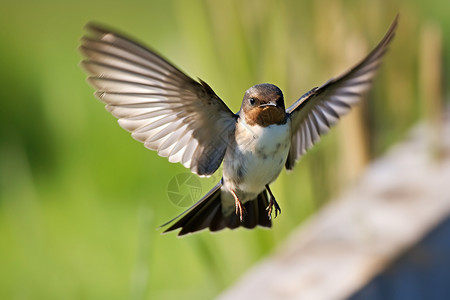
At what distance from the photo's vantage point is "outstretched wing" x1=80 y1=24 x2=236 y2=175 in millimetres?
551

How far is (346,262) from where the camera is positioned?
1.26 m

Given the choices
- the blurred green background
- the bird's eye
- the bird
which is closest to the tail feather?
the bird

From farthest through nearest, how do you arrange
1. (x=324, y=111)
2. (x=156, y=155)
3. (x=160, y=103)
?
(x=156, y=155), (x=324, y=111), (x=160, y=103)

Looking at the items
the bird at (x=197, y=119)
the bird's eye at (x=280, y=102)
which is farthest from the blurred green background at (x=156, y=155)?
the bird's eye at (x=280, y=102)

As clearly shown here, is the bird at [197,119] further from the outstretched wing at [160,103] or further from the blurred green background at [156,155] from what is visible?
the blurred green background at [156,155]

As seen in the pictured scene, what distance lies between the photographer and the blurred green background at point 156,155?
1.26m

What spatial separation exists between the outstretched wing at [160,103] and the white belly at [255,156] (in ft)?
0.04

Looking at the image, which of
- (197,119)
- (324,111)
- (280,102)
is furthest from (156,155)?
(280,102)

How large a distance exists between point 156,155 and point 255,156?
A: 106 cm

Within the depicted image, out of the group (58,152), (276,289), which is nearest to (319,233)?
(276,289)

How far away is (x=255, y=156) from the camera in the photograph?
619 mm

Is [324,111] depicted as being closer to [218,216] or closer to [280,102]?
[218,216]

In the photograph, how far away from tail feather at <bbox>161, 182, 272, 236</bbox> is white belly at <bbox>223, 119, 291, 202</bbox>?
0.05 metres

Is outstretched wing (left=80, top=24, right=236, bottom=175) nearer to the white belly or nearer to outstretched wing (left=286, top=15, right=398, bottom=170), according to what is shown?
the white belly
